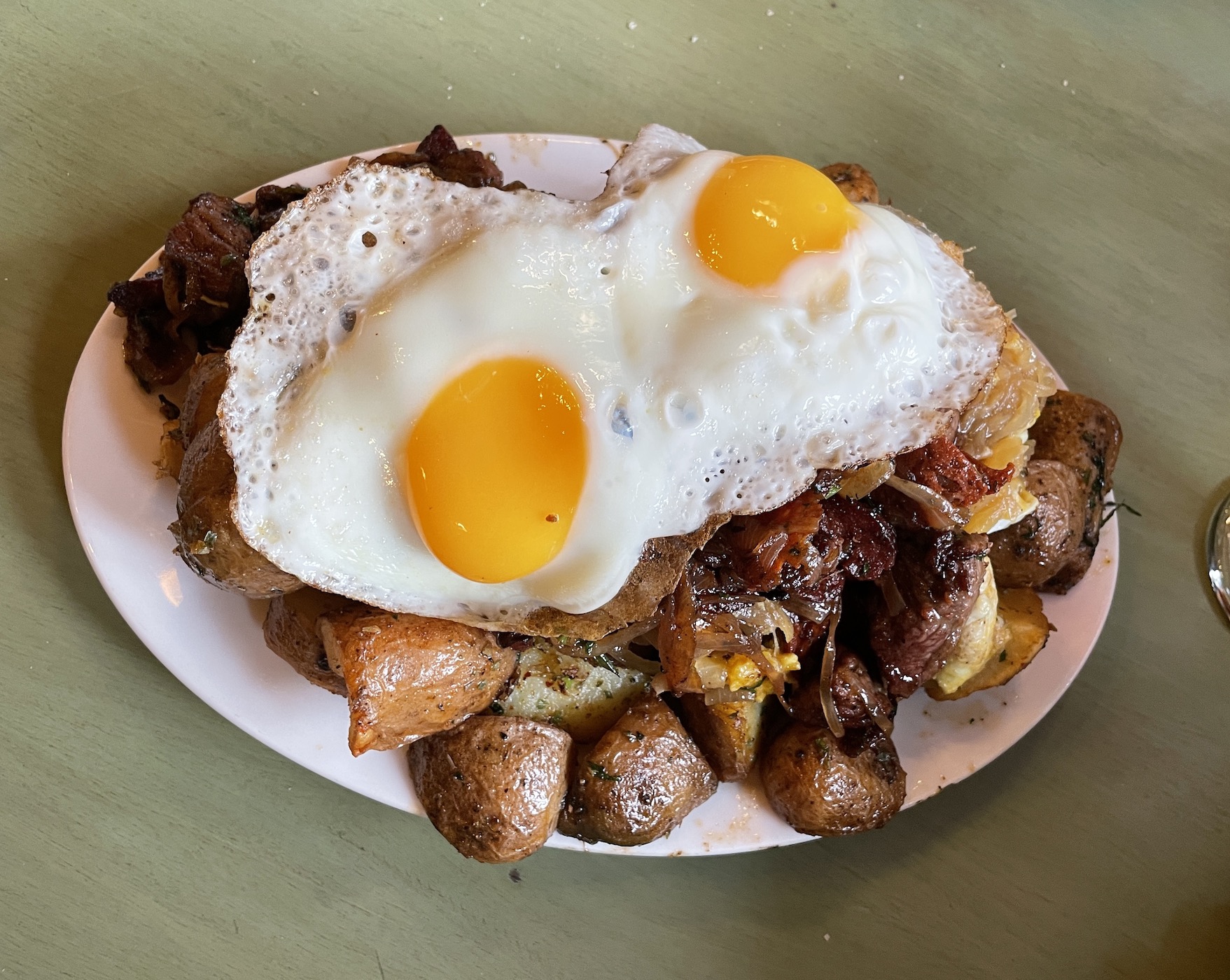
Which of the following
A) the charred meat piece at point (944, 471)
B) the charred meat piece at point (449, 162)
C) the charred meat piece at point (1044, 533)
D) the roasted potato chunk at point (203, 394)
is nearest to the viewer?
the roasted potato chunk at point (203, 394)

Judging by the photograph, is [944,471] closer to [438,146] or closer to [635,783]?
[635,783]

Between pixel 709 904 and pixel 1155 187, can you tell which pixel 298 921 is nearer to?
pixel 709 904

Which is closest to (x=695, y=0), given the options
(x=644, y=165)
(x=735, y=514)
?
(x=644, y=165)

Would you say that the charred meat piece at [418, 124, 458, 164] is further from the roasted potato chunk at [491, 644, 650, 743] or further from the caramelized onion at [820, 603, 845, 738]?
the caramelized onion at [820, 603, 845, 738]

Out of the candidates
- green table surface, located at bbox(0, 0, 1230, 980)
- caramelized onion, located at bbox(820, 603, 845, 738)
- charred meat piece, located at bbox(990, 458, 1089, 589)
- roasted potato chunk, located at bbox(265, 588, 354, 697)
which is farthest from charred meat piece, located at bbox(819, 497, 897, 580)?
roasted potato chunk, located at bbox(265, 588, 354, 697)

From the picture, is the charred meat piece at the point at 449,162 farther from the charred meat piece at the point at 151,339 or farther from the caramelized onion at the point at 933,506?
the caramelized onion at the point at 933,506

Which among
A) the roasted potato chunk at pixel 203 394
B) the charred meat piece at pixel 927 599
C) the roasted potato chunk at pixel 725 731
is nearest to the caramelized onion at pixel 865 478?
the charred meat piece at pixel 927 599

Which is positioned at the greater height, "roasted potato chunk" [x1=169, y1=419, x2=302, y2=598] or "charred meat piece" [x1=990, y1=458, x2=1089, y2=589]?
"charred meat piece" [x1=990, y1=458, x2=1089, y2=589]
